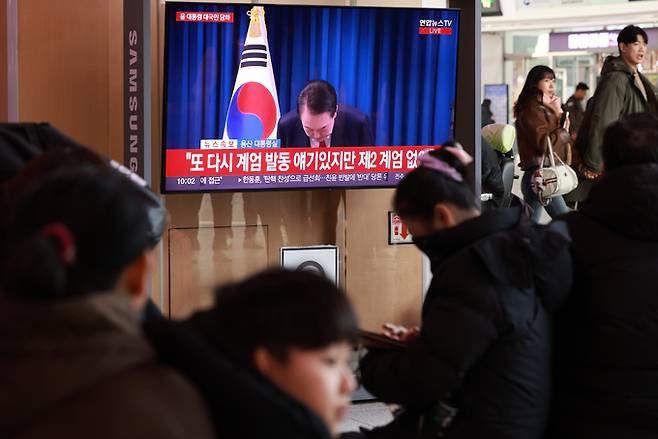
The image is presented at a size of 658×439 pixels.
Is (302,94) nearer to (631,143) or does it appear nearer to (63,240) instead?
(631,143)

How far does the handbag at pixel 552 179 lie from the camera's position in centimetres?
618

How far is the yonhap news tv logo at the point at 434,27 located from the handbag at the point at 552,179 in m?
1.65

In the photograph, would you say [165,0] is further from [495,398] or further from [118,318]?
[118,318]

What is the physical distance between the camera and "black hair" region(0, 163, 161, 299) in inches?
48.4

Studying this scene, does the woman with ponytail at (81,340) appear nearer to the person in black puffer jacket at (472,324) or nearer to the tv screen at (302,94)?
the person in black puffer jacket at (472,324)

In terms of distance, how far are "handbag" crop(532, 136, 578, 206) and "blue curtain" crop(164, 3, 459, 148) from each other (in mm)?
1492

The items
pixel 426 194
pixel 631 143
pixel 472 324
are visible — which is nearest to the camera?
pixel 472 324

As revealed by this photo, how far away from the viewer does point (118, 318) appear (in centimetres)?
127

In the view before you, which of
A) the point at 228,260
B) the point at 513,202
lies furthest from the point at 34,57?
the point at 513,202

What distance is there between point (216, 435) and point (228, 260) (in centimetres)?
357

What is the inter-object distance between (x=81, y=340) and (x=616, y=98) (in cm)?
557

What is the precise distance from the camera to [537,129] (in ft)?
20.8

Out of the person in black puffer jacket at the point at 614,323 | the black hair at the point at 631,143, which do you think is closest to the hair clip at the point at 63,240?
the person in black puffer jacket at the point at 614,323
